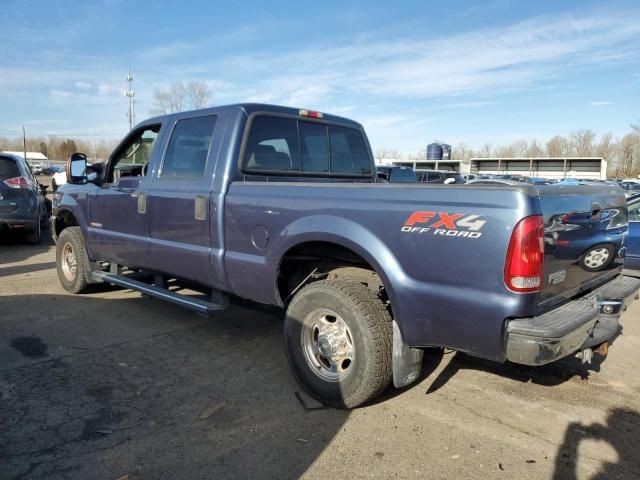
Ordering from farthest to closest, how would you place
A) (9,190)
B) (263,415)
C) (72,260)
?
(9,190) → (72,260) → (263,415)

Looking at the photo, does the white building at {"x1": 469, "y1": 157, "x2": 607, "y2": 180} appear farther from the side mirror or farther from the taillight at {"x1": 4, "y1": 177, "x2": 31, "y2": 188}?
the side mirror

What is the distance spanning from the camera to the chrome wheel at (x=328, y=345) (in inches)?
133

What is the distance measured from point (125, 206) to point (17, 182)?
223 inches

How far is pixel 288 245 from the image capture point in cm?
349

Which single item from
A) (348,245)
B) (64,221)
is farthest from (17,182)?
(348,245)

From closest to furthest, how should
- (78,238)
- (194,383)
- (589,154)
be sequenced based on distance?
1. (194,383)
2. (78,238)
3. (589,154)

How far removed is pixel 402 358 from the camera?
3.11m

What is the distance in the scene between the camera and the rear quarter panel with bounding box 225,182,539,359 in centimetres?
259

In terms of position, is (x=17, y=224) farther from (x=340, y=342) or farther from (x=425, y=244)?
(x=425, y=244)

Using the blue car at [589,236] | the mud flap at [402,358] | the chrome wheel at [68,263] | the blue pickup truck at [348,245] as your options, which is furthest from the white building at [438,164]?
the mud flap at [402,358]

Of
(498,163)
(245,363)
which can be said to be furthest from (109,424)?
(498,163)

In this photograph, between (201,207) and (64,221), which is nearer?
(201,207)

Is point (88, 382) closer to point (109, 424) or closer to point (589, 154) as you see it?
point (109, 424)

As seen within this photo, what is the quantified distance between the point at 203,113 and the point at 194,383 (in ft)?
7.43
